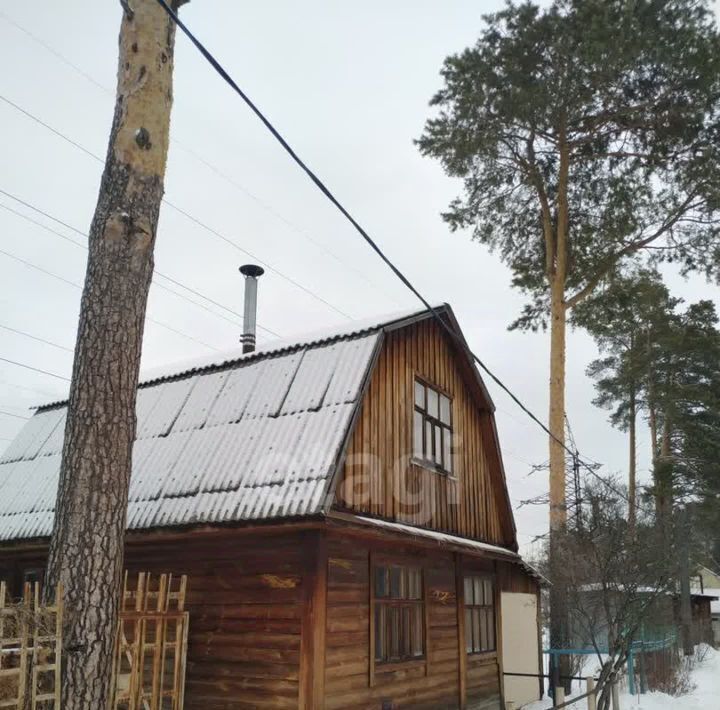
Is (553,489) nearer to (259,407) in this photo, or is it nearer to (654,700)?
(654,700)

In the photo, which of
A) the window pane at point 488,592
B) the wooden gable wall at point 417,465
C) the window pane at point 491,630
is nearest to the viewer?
the wooden gable wall at point 417,465

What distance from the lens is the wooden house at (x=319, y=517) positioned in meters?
8.49

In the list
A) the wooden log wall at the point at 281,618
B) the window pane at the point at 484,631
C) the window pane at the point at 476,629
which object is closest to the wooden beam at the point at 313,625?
the wooden log wall at the point at 281,618

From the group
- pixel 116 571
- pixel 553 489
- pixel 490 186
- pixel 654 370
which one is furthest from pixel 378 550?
pixel 654 370

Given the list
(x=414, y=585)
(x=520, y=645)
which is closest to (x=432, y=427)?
(x=414, y=585)

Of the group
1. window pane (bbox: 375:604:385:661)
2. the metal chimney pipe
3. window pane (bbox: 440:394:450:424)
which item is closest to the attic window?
window pane (bbox: 440:394:450:424)

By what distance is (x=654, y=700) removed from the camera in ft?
48.3

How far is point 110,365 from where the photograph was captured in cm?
602

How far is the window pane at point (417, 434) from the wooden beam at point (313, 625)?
2.87 m

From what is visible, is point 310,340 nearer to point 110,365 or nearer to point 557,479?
point 110,365

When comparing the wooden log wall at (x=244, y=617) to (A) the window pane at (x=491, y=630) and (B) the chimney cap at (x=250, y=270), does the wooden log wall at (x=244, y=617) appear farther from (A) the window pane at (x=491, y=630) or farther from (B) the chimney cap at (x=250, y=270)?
(B) the chimney cap at (x=250, y=270)

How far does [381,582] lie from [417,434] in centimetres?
234

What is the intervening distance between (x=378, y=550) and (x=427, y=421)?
8.57 feet

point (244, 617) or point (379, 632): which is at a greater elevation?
point (244, 617)
